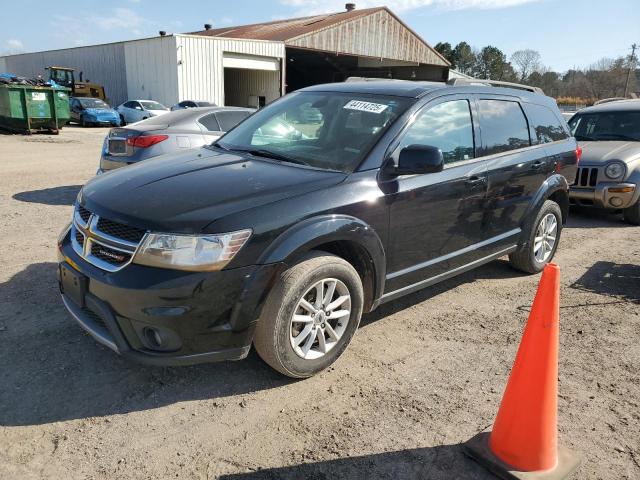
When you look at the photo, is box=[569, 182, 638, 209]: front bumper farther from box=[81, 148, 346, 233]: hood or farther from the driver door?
box=[81, 148, 346, 233]: hood

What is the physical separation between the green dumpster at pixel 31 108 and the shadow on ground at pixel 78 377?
17.3 meters

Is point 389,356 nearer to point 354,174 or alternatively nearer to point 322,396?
point 322,396

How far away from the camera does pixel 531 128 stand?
4.96 meters

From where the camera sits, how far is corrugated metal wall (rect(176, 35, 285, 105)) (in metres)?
25.4

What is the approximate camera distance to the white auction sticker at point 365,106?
3.76 metres

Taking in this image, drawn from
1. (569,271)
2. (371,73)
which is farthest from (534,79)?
(569,271)

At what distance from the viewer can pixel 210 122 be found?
25.6 ft

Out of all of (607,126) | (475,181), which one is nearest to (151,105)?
(607,126)

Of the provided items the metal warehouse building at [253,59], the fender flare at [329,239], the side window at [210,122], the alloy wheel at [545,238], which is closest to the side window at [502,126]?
the alloy wheel at [545,238]

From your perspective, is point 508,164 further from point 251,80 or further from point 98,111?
point 251,80

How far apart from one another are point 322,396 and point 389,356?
689mm

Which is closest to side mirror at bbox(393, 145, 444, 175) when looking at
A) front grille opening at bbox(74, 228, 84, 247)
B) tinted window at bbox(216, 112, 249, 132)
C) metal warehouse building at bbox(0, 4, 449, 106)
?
front grille opening at bbox(74, 228, 84, 247)

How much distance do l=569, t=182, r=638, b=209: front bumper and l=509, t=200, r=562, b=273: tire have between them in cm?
275

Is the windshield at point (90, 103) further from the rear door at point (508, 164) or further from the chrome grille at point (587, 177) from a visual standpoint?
the rear door at point (508, 164)
